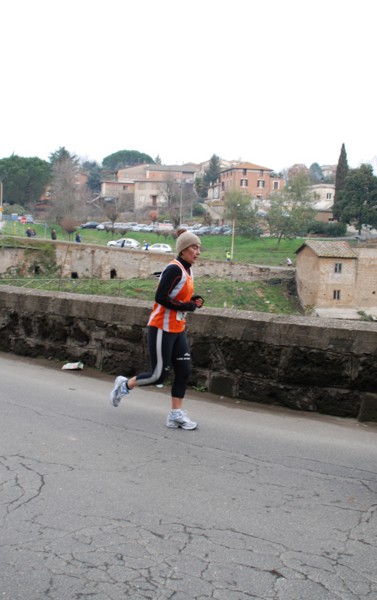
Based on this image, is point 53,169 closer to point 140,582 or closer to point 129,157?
point 129,157

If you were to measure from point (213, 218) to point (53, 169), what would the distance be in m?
28.7

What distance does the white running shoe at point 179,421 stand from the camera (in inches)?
230

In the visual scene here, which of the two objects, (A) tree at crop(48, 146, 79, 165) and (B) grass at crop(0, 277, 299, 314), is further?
(A) tree at crop(48, 146, 79, 165)

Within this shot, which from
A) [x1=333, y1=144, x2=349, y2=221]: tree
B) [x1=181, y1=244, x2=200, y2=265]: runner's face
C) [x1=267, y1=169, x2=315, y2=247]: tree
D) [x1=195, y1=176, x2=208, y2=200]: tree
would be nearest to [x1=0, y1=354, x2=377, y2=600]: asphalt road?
[x1=181, y1=244, x2=200, y2=265]: runner's face

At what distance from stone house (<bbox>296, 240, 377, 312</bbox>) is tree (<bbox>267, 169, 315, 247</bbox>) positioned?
822 inches

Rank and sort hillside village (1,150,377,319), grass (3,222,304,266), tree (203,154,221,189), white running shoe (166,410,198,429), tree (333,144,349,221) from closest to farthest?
white running shoe (166,410,198,429), hillside village (1,150,377,319), grass (3,222,304,266), tree (333,144,349,221), tree (203,154,221,189)

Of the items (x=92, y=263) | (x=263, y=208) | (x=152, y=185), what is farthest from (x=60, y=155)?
(x=92, y=263)

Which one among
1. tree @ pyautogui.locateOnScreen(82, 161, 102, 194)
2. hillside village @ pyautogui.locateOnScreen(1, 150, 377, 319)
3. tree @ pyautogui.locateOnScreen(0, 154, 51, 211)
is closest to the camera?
hillside village @ pyautogui.locateOnScreen(1, 150, 377, 319)

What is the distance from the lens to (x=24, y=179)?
10931 cm

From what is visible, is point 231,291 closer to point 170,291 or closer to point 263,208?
point 263,208

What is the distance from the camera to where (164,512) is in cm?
405

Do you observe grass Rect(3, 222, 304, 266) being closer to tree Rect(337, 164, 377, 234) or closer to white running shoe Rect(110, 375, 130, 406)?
tree Rect(337, 164, 377, 234)

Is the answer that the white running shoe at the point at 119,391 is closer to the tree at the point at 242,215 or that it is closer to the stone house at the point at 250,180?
the tree at the point at 242,215

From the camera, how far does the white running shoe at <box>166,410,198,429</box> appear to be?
19.2 feet
